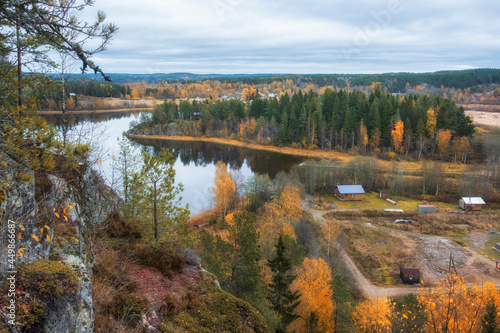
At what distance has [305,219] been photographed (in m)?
25.1

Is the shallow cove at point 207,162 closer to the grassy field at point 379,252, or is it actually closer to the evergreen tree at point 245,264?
the grassy field at point 379,252

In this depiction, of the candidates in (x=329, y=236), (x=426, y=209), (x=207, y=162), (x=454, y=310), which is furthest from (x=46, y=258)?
(x=207, y=162)

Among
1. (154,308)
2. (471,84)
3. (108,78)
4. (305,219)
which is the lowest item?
(305,219)

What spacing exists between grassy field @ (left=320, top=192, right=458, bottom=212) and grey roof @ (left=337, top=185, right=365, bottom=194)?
1.10 m

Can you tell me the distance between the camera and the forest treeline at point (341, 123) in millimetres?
49594

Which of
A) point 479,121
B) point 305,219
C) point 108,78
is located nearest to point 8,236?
point 108,78

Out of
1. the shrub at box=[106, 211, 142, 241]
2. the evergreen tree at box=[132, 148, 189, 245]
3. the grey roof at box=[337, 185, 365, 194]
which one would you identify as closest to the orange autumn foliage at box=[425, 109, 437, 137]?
the grey roof at box=[337, 185, 365, 194]

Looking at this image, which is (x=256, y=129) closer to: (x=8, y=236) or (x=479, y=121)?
(x=479, y=121)

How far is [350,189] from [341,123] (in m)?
23.2

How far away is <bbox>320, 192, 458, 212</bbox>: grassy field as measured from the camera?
32.6 m

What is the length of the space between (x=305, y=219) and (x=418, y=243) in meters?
8.60

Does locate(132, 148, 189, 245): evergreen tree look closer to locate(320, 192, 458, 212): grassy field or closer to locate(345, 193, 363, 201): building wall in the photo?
locate(320, 192, 458, 212): grassy field

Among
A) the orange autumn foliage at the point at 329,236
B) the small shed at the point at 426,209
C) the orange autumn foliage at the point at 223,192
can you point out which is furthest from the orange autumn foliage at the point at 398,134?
the orange autumn foliage at the point at 329,236

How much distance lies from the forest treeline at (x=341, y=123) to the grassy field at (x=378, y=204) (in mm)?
16823
